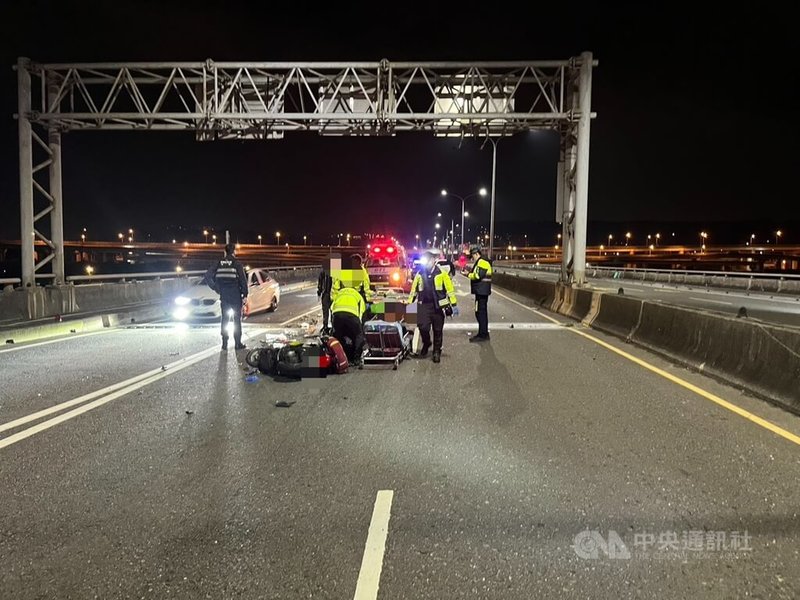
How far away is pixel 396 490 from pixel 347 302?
473 centimetres

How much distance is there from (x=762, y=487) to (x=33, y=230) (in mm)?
20141

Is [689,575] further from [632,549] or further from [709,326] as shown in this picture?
[709,326]

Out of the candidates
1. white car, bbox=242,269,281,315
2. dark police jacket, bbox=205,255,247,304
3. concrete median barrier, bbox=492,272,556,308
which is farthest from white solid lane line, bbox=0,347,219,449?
concrete median barrier, bbox=492,272,556,308

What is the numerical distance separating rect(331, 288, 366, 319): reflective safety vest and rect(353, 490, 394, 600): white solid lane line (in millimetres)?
4720

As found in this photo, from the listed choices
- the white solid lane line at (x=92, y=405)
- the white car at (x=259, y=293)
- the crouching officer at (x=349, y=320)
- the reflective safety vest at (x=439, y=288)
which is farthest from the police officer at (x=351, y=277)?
the white car at (x=259, y=293)

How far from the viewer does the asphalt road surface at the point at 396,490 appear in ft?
11.2

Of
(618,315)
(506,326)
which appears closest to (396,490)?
(618,315)

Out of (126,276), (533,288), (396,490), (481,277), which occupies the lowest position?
(396,490)

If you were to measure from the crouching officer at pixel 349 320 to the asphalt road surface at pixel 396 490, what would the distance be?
3.02ft

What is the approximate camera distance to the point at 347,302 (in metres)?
9.10

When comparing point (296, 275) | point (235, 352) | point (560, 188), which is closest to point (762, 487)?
point (235, 352)

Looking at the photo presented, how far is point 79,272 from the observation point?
46.7m

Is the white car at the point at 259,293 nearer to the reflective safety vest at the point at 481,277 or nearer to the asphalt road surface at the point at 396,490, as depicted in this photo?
the reflective safety vest at the point at 481,277

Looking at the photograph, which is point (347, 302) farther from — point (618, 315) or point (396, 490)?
point (618, 315)
